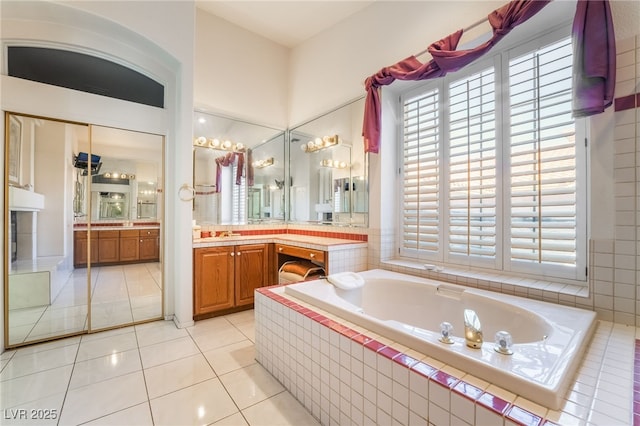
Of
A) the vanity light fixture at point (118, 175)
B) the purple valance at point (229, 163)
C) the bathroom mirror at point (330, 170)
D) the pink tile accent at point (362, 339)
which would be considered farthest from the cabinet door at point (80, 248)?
the pink tile accent at point (362, 339)

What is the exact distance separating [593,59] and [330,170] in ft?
7.51

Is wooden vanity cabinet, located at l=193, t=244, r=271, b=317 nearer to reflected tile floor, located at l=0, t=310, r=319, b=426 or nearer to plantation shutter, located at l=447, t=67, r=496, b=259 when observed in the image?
reflected tile floor, located at l=0, t=310, r=319, b=426

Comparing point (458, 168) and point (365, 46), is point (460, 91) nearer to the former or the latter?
point (458, 168)

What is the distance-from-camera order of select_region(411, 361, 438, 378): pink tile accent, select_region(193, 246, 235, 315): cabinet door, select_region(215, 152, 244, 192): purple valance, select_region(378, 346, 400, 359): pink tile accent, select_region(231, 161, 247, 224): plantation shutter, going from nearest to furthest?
select_region(411, 361, 438, 378): pink tile accent < select_region(378, 346, 400, 359): pink tile accent < select_region(193, 246, 235, 315): cabinet door < select_region(215, 152, 244, 192): purple valance < select_region(231, 161, 247, 224): plantation shutter

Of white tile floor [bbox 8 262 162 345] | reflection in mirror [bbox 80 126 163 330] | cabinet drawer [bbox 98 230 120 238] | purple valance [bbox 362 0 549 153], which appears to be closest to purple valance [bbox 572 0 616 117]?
purple valance [bbox 362 0 549 153]

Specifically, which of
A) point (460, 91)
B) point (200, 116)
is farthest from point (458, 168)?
point (200, 116)

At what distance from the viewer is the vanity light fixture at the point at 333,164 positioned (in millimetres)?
3128

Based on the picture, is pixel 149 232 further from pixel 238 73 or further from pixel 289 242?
pixel 238 73

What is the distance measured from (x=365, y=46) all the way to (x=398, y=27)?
40cm

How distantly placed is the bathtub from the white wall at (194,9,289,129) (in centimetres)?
251

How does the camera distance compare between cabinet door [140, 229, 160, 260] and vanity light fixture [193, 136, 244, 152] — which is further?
vanity light fixture [193, 136, 244, 152]

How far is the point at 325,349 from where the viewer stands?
1.40 meters

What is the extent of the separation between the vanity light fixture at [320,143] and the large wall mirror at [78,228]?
5.50ft

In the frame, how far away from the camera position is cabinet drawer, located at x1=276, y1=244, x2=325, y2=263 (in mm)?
2583
